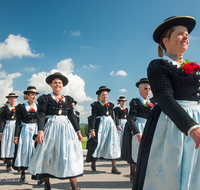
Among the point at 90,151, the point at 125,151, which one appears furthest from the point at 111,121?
the point at 125,151

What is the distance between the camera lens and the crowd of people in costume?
1614 mm

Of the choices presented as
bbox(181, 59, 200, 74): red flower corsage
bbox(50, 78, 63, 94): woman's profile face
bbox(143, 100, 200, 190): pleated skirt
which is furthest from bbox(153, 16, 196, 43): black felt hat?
bbox(50, 78, 63, 94): woman's profile face

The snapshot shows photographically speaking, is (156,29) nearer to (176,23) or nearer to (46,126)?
(176,23)

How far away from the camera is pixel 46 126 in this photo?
4.19 m

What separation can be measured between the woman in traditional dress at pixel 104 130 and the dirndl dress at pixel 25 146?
6.36ft

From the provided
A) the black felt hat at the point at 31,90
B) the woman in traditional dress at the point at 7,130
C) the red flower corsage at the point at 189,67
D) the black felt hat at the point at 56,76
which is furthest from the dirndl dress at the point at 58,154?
the woman in traditional dress at the point at 7,130

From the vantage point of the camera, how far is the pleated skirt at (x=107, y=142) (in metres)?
6.49

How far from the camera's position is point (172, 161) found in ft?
5.33

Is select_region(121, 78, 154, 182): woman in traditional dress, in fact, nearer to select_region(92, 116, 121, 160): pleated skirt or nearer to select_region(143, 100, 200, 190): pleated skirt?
select_region(92, 116, 121, 160): pleated skirt

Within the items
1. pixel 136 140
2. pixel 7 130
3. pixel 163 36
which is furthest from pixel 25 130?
pixel 163 36

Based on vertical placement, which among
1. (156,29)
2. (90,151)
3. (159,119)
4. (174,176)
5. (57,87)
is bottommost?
(90,151)

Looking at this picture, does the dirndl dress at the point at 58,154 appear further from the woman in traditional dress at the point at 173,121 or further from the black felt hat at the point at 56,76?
the woman in traditional dress at the point at 173,121

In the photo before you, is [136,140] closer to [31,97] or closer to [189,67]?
[189,67]

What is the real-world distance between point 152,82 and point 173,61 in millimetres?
363
